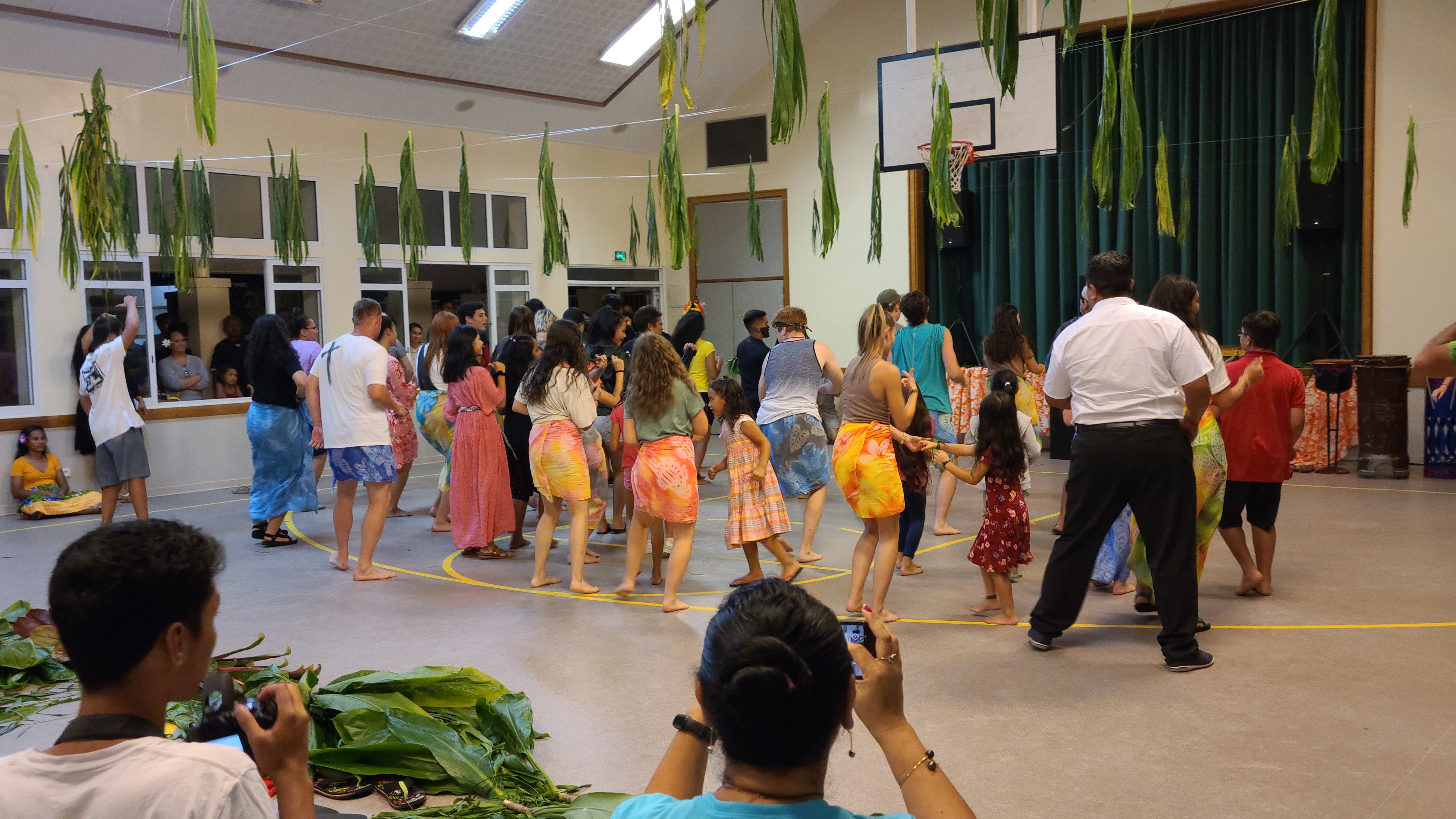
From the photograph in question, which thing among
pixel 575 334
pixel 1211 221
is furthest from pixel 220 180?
pixel 1211 221

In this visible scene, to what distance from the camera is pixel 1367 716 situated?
3.47m

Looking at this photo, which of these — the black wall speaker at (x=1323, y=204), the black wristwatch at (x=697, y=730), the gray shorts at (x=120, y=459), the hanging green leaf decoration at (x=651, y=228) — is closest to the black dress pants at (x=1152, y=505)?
the black wristwatch at (x=697, y=730)

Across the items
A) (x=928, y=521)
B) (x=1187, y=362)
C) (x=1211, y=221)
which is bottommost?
(x=928, y=521)

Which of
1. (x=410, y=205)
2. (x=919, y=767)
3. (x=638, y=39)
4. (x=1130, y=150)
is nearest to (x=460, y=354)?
(x=410, y=205)

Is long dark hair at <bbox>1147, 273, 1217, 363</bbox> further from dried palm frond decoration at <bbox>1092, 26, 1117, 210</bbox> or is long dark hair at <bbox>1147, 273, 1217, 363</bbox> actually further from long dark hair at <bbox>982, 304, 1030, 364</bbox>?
long dark hair at <bbox>982, 304, 1030, 364</bbox>

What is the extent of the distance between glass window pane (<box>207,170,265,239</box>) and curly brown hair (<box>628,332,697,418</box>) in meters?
6.37

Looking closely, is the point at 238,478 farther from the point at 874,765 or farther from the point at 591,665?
the point at 874,765

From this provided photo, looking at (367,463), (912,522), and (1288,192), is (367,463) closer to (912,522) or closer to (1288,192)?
(912,522)

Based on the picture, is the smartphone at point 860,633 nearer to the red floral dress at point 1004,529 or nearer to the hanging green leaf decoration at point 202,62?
the hanging green leaf decoration at point 202,62

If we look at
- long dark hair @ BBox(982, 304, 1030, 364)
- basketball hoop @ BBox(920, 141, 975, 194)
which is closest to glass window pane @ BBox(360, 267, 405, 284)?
basketball hoop @ BBox(920, 141, 975, 194)

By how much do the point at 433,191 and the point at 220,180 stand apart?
230cm

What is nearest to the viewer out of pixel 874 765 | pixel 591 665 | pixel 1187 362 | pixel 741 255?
pixel 874 765

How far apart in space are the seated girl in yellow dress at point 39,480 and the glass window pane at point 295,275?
251 centimetres

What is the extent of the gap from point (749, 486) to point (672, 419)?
53 centimetres
